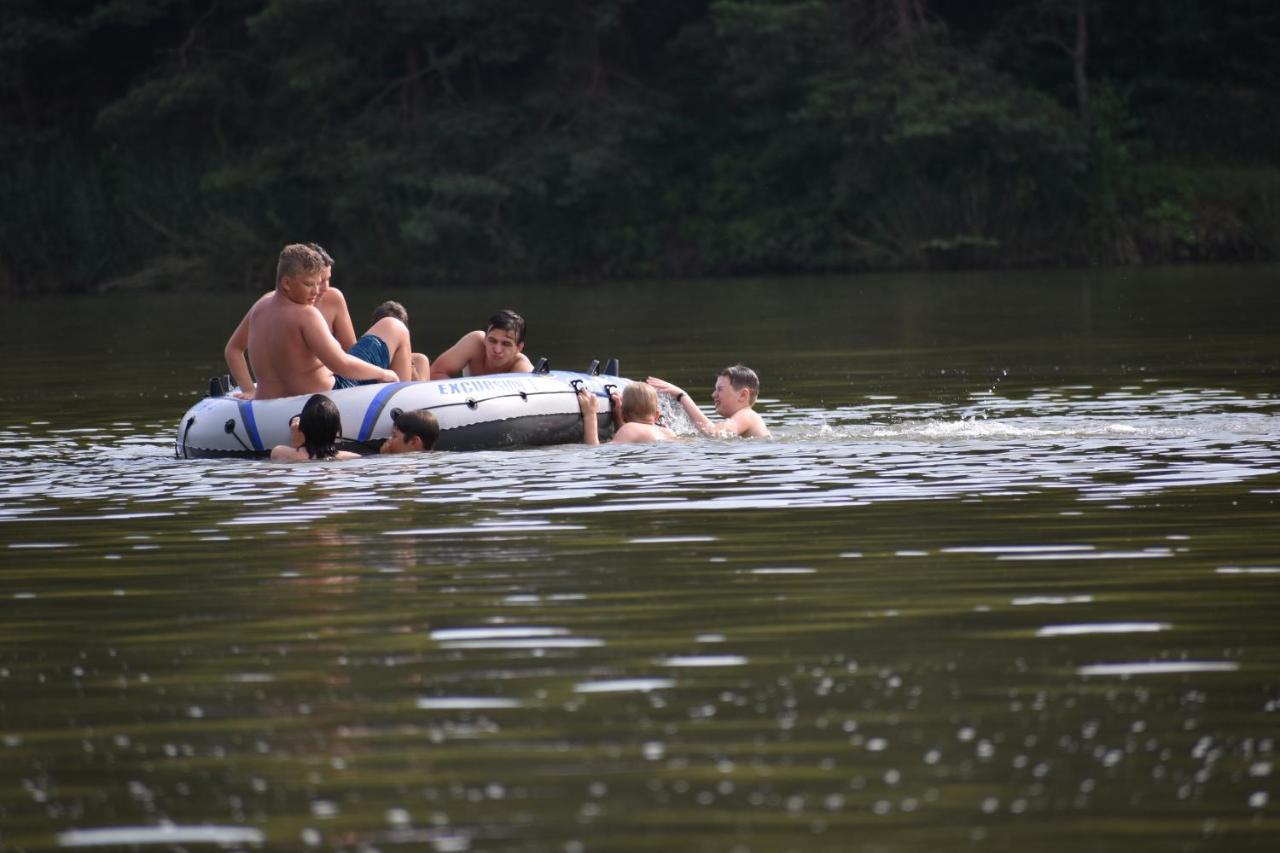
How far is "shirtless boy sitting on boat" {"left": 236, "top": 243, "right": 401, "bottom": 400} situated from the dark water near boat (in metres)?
0.76

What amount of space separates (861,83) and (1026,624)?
99.2 ft

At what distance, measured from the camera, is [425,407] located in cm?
1156

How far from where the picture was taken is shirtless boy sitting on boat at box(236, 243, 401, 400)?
11.5 m

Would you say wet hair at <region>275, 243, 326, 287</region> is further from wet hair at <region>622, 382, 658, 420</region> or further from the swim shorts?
wet hair at <region>622, 382, 658, 420</region>

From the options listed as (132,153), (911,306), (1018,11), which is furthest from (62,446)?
(132,153)

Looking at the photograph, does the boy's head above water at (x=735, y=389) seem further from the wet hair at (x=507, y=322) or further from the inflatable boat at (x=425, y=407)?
the wet hair at (x=507, y=322)

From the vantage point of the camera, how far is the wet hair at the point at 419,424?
11445mm

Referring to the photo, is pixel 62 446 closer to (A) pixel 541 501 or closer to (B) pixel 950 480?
(A) pixel 541 501

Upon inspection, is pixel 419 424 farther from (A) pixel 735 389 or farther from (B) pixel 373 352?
(A) pixel 735 389

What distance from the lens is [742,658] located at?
5.59 meters

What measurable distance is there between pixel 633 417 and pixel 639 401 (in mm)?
153

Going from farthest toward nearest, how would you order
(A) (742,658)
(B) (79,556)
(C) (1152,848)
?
(B) (79,556) < (A) (742,658) < (C) (1152,848)

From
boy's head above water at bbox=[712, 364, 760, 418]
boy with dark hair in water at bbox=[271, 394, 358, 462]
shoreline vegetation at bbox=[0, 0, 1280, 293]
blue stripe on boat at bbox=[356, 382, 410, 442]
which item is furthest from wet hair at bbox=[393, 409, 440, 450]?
shoreline vegetation at bbox=[0, 0, 1280, 293]

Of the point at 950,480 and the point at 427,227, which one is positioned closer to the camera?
the point at 950,480
